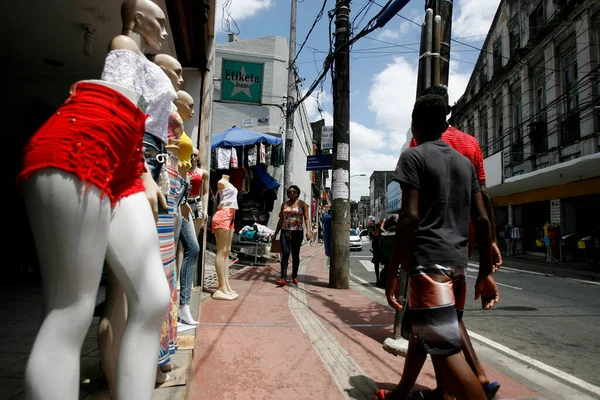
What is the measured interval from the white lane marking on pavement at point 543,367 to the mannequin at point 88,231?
9.01ft

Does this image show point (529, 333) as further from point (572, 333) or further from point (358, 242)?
point (358, 242)

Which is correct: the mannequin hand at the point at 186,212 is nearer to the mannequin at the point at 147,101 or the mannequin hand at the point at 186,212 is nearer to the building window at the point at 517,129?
the mannequin at the point at 147,101

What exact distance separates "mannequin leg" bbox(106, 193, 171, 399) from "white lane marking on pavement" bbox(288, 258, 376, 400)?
128 cm

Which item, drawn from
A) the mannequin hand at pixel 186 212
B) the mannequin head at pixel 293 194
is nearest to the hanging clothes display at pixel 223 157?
the mannequin head at pixel 293 194

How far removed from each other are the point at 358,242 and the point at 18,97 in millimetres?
15697

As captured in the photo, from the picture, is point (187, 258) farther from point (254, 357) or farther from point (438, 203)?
point (438, 203)

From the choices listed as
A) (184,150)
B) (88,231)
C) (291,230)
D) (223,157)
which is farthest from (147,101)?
(223,157)

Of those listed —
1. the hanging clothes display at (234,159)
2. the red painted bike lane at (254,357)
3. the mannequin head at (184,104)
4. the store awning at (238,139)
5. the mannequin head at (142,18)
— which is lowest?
the red painted bike lane at (254,357)

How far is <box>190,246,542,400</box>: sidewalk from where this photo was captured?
82.7 inches

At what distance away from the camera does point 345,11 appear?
6.09 m

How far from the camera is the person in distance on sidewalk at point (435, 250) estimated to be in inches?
Result: 60.4

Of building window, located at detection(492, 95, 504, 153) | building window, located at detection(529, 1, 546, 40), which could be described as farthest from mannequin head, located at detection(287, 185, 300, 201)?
building window, located at detection(492, 95, 504, 153)

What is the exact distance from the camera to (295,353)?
8.61 feet

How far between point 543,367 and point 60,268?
10.6 ft
